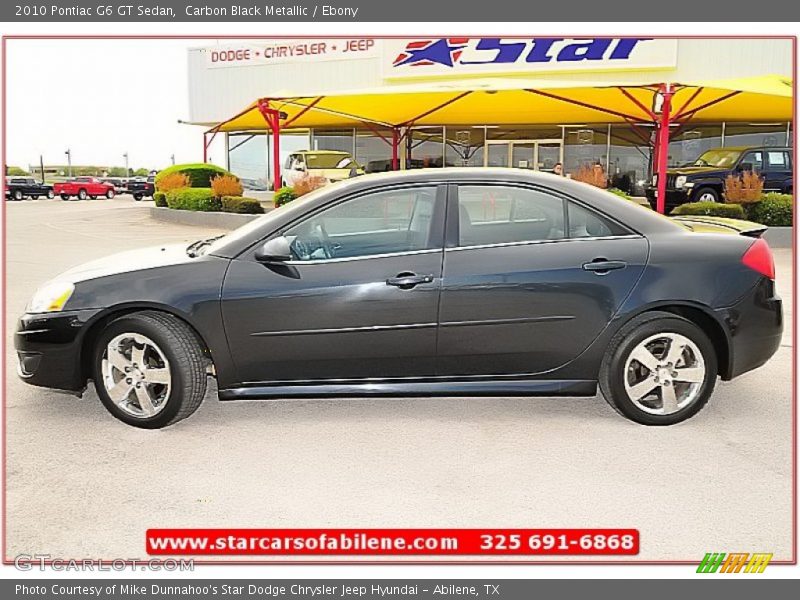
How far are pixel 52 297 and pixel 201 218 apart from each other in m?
15.4

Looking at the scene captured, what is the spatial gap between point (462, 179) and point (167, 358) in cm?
207

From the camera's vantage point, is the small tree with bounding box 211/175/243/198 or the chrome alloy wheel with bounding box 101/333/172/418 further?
the small tree with bounding box 211/175/243/198

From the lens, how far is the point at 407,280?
441 cm

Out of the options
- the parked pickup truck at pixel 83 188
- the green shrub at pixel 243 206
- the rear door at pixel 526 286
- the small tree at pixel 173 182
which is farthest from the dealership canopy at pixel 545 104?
the parked pickup truck at pixel 83 188

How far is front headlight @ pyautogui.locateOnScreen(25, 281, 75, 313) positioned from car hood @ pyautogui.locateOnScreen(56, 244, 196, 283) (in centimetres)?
6

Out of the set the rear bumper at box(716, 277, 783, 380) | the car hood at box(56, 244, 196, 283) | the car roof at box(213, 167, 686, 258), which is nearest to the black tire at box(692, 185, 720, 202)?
the rear bumper at box(716, 277, 783, 380)

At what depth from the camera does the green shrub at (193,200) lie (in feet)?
66.2

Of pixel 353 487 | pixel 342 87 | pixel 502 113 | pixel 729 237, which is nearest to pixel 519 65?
pixel 502 113

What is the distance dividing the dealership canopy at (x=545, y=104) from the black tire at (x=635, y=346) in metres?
11.4

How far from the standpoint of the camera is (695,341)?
14.9 ft

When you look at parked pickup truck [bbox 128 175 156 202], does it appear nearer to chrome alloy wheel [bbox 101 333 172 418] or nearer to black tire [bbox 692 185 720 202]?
black tire [bbox 692 185 720 202]

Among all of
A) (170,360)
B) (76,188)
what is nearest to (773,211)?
(170,360)

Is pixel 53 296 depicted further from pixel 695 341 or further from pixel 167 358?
pixel 695 341

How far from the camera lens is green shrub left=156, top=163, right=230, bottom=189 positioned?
2494 cm
